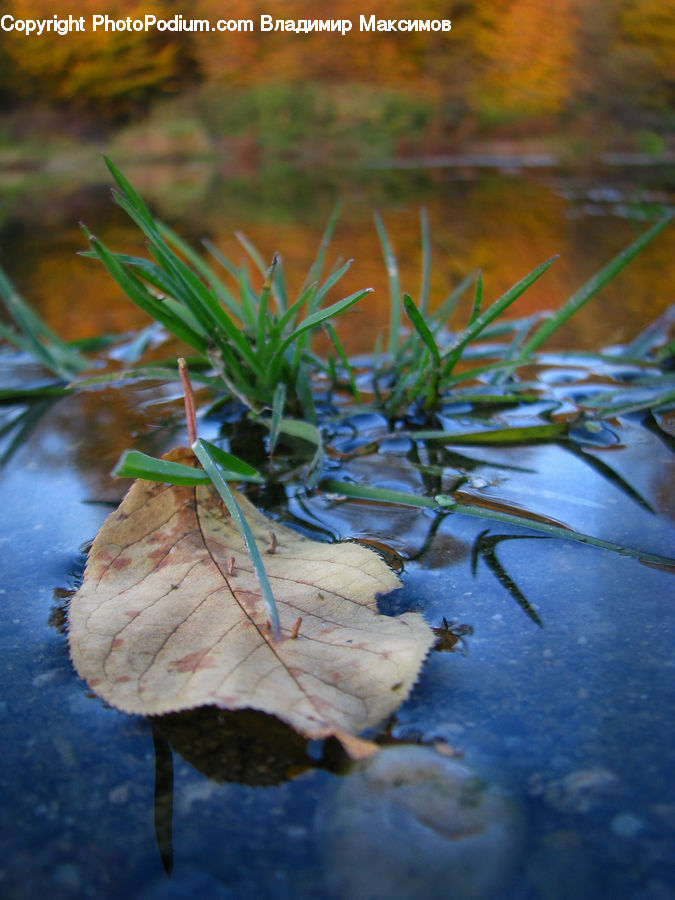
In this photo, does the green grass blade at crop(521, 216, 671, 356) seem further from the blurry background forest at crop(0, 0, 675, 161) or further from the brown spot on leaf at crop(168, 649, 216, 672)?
the blurry background forest at crop(0, 0, 675, 161)

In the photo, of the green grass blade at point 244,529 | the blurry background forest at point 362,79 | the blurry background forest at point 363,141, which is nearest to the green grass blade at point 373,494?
the green grass blade at point 244,529

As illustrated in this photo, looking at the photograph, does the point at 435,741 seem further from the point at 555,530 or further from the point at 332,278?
the point at 332,278

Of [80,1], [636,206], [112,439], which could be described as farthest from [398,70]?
[112,439]

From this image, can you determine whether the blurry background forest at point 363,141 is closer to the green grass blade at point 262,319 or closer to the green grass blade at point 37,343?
the green grass blade at point 37,343

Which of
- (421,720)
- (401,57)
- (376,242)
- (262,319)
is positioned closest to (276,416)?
(262,319)

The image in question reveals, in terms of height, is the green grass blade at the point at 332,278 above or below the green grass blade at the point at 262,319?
above

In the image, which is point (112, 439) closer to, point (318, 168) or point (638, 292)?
point (638, 292)
